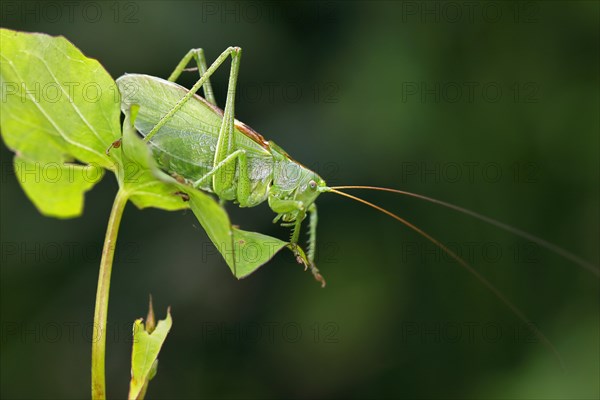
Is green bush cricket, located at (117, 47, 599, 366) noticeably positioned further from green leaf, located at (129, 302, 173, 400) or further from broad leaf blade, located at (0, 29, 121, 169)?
green leaf, located at (129, 302, 173, 400)

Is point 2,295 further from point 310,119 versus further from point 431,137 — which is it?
point 431,137

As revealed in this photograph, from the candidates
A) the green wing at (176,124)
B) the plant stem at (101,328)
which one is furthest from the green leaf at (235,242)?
the green wing at (176,124)

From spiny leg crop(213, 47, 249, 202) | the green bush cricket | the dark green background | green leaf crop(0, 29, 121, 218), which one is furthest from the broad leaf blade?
the dark green background

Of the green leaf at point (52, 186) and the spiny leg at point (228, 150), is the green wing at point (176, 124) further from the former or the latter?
the green leaf at point (52, 186)

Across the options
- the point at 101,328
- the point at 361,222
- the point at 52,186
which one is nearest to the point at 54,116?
the point at 52,186

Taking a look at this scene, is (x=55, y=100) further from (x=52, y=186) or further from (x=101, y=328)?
(x=101, y=328)

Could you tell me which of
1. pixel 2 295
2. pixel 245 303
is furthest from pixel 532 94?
pixel 2 295
